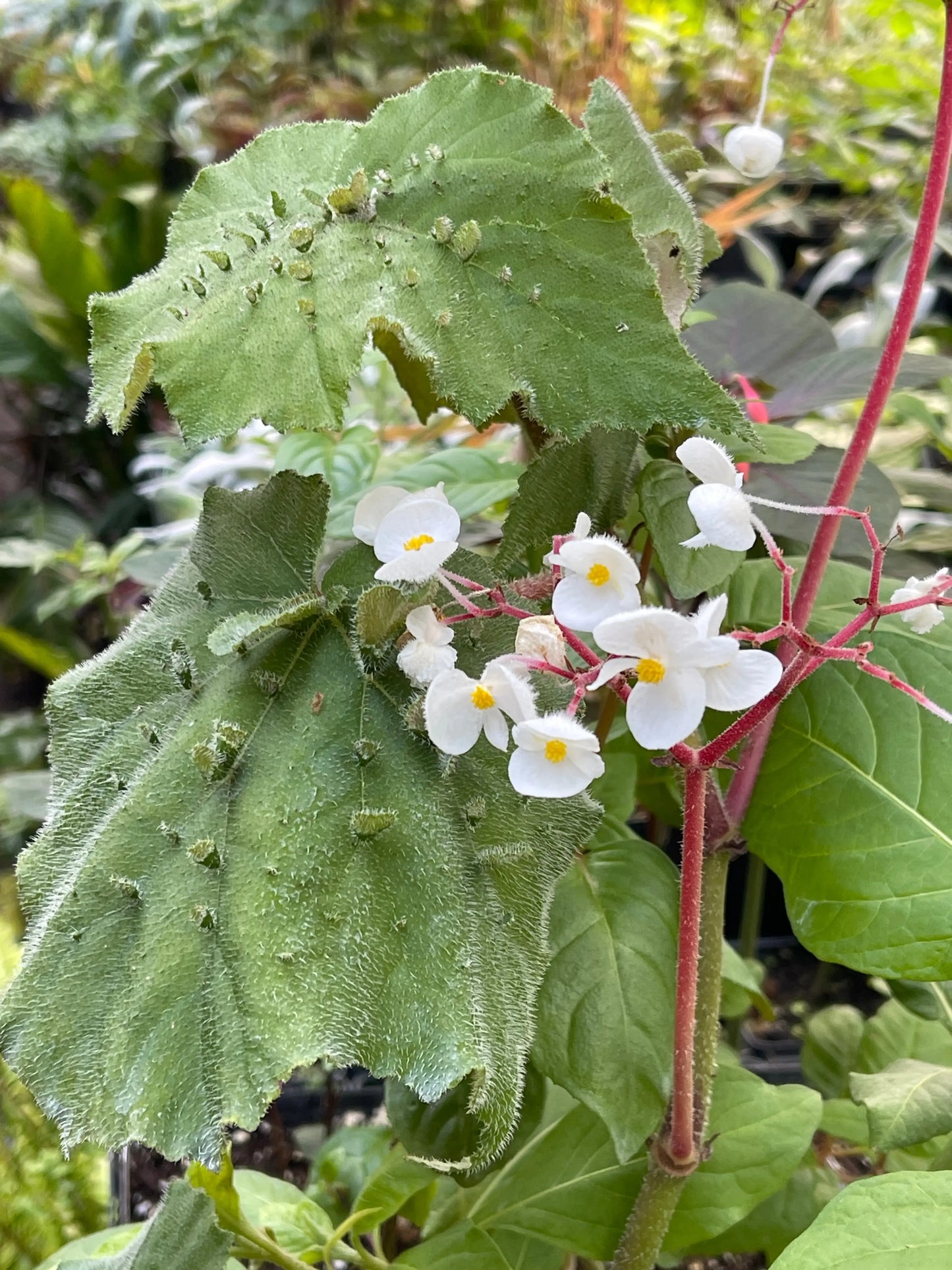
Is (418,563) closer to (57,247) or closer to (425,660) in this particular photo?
(425,660)

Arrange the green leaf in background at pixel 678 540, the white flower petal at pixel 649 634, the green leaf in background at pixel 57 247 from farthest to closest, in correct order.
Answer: the green leaf in background at pixel 57 247
the green leaf in background at pixel 678 540
the white flower petal at pixel 649 634

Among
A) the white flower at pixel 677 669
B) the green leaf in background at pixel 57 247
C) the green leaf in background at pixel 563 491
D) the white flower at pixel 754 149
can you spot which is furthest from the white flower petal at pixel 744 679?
the green leaf in background at pixel 57 247

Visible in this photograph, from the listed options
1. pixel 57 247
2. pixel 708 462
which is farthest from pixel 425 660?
pixel 57 247

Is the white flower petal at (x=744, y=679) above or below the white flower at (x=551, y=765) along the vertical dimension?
above

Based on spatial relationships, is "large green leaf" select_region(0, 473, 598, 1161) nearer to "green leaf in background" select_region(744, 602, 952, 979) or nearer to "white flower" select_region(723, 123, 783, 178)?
"green leaf in background" select_region(744, 602, 952, 979)

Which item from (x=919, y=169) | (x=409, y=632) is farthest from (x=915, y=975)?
(x=919, y=169)

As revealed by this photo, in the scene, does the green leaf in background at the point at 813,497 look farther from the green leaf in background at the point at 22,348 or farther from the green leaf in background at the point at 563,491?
the green leaf in background at the point at 22,348
